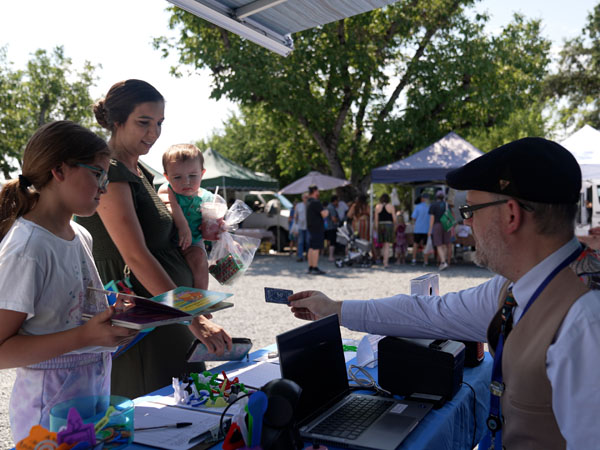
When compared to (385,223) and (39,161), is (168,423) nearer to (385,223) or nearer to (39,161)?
(39,161)

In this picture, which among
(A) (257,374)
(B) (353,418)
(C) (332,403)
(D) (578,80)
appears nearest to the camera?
(B) (353,418)

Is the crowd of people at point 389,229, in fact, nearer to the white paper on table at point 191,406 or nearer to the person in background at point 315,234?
the person in background at point 315,234

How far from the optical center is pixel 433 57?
17.8 meters

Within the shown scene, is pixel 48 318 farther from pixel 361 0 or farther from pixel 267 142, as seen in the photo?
pixel 267 142

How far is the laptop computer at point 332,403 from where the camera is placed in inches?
67.7

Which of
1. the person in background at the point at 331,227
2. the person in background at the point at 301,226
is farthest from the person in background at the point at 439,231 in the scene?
the person in background at the point at 301,226

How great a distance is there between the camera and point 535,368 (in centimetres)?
149

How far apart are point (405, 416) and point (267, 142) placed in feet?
72.7

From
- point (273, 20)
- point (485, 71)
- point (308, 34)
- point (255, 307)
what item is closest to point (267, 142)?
point (308, 34)

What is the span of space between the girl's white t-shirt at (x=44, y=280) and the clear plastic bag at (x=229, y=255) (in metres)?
1.28

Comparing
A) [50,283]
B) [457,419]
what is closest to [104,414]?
[50,283]

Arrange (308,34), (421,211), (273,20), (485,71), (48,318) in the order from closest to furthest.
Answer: (48,318) < (273,20) < (421,211) < (308,34) < (485,71)

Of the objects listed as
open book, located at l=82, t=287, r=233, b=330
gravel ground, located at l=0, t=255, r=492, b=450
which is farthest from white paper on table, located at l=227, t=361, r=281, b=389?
gravel ground, located at l=0, t=255, r=492, b=450

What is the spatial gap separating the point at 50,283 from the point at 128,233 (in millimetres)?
521
